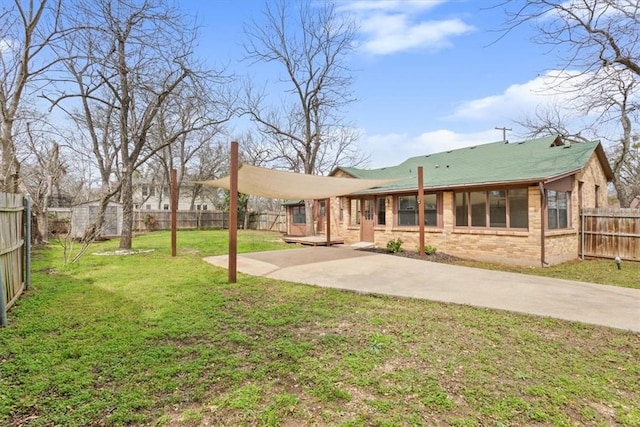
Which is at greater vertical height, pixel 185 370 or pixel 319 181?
pixel 319 181

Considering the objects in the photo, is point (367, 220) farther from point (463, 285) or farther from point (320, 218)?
point (463, 285)

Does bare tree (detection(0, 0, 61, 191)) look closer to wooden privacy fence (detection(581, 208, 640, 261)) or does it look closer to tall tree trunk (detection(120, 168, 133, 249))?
tall tree trunk (detection(120, 168, 133, 249))

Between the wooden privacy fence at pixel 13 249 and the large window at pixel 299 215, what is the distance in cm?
1284

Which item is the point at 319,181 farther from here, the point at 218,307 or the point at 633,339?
the point at 633,339

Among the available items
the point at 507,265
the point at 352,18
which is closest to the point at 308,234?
the point at 507,265

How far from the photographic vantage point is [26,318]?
13.2ft

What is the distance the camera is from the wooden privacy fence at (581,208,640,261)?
9.37 meters

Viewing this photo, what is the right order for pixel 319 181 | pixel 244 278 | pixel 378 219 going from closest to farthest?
pixel 244 278 → pixel 319 181 → pixel 378 219

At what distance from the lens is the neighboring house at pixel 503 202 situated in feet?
29.0

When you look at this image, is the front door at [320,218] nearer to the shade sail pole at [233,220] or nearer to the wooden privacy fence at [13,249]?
the shade sail pole at [233,220]

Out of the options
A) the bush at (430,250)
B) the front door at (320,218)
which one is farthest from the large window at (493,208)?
the front door at (320,218)

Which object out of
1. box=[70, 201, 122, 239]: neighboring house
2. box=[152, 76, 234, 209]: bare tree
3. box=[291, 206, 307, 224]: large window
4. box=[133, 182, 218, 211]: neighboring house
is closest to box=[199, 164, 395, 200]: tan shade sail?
→ box=[152, 76, 234, 209]: bare tree

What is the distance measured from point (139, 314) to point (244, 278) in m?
2.44

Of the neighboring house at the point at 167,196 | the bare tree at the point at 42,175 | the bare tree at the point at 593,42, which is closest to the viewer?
the bare tree at the point at 593,42
